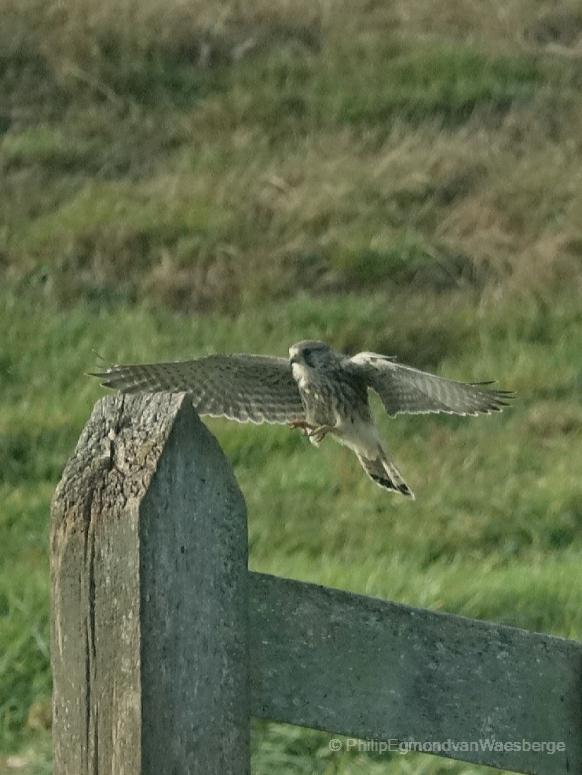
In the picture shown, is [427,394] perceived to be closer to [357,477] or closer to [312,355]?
[312,355]

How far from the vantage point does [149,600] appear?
72.6 inches

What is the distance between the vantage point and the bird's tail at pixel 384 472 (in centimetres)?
545

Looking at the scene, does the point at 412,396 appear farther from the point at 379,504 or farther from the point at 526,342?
the point at 526,342

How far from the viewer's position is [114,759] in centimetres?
185

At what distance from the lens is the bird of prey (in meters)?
4.95

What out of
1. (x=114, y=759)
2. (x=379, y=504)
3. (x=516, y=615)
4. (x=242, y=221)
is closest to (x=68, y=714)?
(x=114, y=759)

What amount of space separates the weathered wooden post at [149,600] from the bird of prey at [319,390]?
9.21 ft

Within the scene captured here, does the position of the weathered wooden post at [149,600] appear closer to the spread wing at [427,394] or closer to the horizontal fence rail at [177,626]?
the horizontal fence rail at [177,626]

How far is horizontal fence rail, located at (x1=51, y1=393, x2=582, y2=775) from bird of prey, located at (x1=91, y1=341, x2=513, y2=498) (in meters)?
2.71

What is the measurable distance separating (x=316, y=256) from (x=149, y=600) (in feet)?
25.4

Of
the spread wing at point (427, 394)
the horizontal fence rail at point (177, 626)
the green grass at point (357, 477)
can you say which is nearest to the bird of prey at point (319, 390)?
the spread wing at point (427, 394)

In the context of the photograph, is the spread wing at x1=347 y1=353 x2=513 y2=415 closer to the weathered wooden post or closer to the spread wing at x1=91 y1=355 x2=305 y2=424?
the spread wing at x1=91 y1=355 x2=305 y2=424
